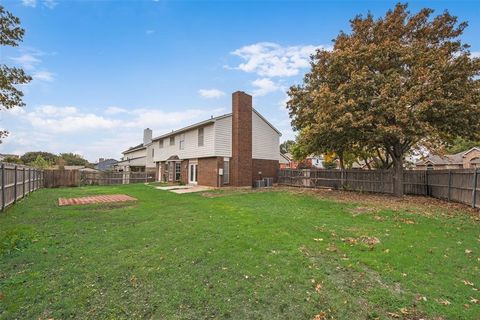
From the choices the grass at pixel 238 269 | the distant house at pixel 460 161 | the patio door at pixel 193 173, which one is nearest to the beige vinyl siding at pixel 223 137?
the patio door at pixel 193 173

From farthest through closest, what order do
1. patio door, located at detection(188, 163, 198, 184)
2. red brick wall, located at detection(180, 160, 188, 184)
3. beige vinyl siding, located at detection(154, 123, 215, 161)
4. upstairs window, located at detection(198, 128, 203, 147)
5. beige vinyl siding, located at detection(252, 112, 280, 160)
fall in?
1. red brick wall, located at detection(180, 160, 188, 184)
2. patio door, located at detection(188, 163, 198, 184)
3. beige vinyl siding, located at detection(252, 112, 280, 160)
4. upstairs window, located at detection(198, 128, 203, 147)
5. beige vinyl siding, located at detection(154, 123, 215, 161)

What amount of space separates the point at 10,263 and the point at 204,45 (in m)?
14.6

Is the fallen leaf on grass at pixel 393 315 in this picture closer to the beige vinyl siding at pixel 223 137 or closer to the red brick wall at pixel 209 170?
the red brick wall at pixel 209 170

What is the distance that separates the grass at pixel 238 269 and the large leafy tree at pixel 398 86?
5.83 meters

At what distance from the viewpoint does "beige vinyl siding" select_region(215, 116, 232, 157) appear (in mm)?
19547

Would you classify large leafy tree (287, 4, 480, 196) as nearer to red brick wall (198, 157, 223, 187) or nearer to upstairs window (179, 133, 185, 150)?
red brick wall (198, 157, 223, 187)

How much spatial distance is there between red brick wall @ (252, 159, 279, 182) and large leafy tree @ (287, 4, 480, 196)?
23.4ft

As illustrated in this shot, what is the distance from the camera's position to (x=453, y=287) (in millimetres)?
3881

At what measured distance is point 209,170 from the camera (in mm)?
20375

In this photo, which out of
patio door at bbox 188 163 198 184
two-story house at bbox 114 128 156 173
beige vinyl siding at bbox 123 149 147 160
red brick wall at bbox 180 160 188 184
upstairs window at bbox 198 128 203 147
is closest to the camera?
upstairs window at bbox 198 128 203 147

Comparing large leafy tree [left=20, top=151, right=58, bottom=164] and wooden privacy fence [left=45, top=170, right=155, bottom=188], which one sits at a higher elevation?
large leafy tree [left=20, top=151, right=58, bottom=164]

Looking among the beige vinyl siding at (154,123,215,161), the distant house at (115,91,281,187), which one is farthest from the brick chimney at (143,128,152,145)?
the distant house at (115,91,281,187)

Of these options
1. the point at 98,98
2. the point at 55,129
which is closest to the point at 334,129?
the point at 98,98

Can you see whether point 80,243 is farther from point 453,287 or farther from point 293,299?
point 453,287
